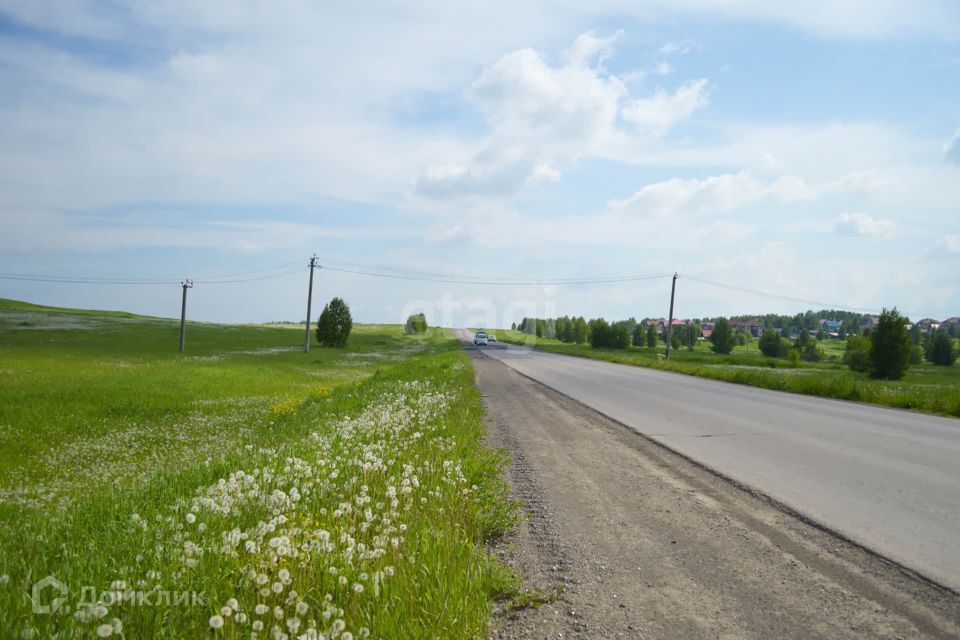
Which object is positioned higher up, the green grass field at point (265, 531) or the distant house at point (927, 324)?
the distant house at point (927, 324)

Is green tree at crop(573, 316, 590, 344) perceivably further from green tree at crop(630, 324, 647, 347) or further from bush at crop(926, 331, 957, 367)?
bush at crop(926, 331, 957, 367)

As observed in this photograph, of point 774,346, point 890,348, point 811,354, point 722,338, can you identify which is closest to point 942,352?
point 811,354

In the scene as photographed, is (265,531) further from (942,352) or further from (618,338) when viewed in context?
(942,352)

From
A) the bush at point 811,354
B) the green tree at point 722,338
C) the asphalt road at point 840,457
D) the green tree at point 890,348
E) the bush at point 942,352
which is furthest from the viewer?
the green tree at point 722,338

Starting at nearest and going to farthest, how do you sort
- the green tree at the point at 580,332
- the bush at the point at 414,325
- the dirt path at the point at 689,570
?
1. the dirt path at the point at 689,570
2. the bush at the point at 414,325
3. the green tree at the point at 580,332

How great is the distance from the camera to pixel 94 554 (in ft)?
15.0

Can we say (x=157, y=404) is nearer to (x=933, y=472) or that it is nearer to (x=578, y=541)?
(x=578, y=541)

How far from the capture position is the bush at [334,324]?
71.2 m

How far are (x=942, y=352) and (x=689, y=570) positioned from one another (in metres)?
111

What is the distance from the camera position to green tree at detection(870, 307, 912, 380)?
4662cm

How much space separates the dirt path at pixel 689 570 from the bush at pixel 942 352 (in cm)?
10764

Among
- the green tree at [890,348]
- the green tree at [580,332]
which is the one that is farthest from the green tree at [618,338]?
the green tree at [890,348]

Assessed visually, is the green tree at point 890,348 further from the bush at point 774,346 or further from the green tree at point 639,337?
the green tree at point 639,337

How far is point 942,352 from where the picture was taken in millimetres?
89250
